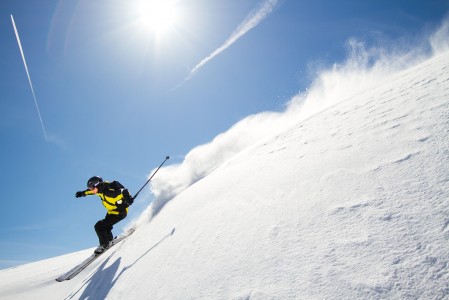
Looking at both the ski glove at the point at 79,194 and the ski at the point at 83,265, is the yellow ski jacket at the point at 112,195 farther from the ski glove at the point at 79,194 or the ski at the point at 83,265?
the ski at the point at 83,265

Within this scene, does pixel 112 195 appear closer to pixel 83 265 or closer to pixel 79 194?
pixel 79 194

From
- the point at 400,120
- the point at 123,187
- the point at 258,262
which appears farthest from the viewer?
the point at 123,187

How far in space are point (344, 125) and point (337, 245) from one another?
4843 mm

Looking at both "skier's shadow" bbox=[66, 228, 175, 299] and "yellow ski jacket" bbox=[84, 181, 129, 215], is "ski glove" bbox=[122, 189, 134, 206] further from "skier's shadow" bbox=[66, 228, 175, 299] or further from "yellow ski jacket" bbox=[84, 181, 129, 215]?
"skier's shadow" bbox=[66, 228, 175, 299]

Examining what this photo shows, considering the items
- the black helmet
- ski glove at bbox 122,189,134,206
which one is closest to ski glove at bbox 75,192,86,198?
the black helmet

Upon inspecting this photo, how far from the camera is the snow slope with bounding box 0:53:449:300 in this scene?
2309 millimetres

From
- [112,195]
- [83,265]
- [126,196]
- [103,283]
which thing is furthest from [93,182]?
[103,283]

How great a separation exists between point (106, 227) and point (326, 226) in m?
8.53

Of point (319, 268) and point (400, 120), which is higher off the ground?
point (400, 120)

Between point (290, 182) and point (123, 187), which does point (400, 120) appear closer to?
point (290, 182)

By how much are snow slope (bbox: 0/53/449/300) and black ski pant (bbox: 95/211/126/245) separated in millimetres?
2529

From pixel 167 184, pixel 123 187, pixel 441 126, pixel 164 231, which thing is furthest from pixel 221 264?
pixel 167 184

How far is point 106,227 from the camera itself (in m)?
9.71

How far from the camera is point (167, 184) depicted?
1069 centimetres
